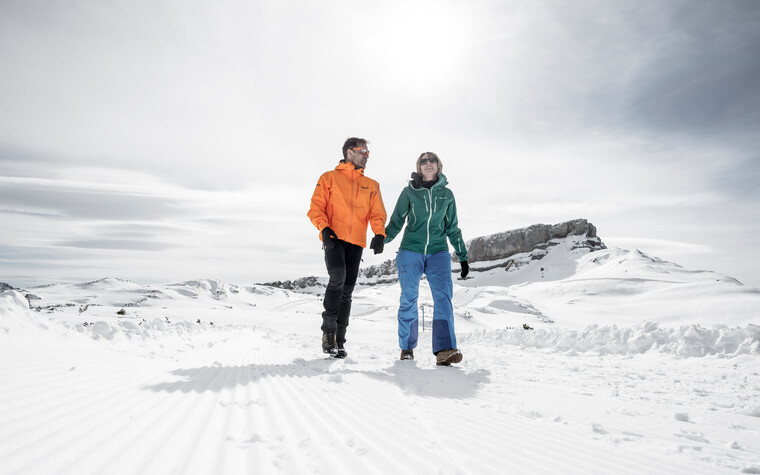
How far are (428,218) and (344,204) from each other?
1.06 metres

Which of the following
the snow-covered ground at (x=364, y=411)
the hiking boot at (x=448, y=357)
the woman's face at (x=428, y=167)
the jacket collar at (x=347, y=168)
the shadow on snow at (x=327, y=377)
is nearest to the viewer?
the snow-covered ground at (x=364, y=411)

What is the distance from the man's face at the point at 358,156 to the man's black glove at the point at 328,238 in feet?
3.05

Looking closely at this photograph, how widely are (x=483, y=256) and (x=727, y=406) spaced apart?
11213 cm

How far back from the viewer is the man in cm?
429

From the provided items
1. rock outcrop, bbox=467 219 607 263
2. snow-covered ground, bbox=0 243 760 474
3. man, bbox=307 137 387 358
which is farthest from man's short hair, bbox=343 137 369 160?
rock outcrop, bbox=467 219 607 263

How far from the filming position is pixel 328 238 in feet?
13.8

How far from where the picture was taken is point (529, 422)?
1.77 meters

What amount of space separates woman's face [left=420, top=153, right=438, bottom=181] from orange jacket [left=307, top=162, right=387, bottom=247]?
73 cm

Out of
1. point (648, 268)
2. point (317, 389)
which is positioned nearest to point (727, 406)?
point (317, 389)

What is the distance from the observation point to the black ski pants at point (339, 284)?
14.1 ft

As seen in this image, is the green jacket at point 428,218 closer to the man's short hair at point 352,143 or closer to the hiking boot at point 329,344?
the man's short hair at point 352,143

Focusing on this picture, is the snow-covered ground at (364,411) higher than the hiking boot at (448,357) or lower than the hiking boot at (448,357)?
higher

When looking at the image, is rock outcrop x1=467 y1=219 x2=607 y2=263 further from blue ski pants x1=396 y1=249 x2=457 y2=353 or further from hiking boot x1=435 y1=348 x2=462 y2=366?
hiking boot x1=435 y1=348 x2=462 y2=366

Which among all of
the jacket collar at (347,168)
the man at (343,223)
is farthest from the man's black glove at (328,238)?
the jacket collar at (347,168)
